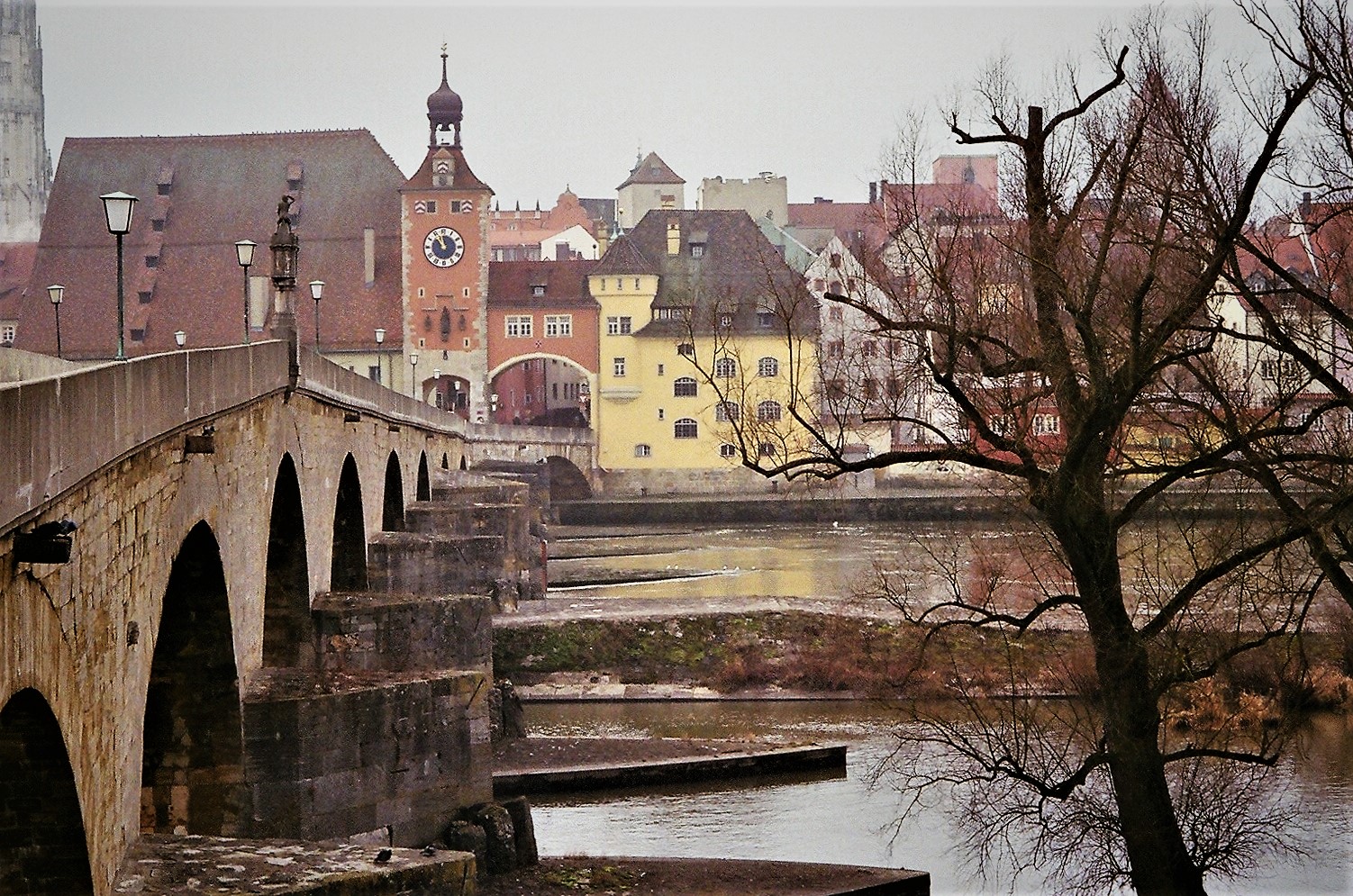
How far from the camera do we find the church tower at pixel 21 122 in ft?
464

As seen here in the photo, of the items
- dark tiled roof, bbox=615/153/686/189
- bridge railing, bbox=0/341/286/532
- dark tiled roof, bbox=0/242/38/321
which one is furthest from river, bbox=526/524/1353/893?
dark tiled roof, bbox=615/153/686/189

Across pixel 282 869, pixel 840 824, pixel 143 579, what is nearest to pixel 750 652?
pixel 840 824

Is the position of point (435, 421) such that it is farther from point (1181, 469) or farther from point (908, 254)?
point (1181, 469)

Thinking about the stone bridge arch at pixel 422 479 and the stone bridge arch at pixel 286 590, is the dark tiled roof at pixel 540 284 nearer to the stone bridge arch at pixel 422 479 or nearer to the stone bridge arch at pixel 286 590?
the stone bridge arch at pixel 422 479

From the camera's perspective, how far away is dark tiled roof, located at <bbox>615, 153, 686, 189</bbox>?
13250 cm

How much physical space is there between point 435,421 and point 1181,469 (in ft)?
117

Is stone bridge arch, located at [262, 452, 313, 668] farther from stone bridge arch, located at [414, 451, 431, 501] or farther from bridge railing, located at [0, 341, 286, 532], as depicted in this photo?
stone bridge arch, located at [414, 451, 431, 501]

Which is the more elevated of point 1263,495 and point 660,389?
point 660,389

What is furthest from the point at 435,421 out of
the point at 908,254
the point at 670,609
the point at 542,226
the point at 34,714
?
the point at 542,226

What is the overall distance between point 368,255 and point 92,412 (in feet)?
257

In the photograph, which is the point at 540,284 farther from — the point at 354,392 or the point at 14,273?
the point at 354,392

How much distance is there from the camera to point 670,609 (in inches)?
1460

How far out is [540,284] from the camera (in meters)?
88.8

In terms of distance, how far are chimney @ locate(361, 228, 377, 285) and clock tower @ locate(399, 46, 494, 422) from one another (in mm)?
1667
